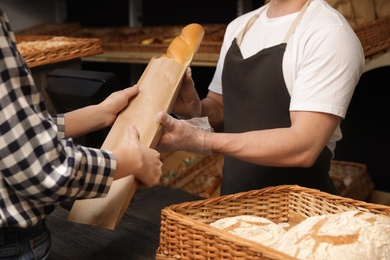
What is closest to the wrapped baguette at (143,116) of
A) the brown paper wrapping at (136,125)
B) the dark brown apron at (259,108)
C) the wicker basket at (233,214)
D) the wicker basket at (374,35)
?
the brown paper wrapping at (136,125)

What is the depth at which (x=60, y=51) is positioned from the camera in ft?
7.33

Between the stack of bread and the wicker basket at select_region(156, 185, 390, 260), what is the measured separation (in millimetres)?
71

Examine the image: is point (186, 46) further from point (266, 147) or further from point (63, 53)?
point (63, 53)

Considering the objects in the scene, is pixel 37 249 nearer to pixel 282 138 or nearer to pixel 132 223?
pixel 132 223

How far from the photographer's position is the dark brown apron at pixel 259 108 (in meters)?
1.44

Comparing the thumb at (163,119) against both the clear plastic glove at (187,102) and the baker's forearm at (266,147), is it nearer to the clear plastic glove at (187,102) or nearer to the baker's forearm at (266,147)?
the baker's forearm at (266,147)

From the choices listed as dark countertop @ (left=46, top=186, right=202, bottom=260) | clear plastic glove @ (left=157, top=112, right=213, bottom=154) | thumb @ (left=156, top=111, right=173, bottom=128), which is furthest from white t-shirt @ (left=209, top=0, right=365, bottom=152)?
dark countertop @ (left=46, top=186, right=202, bottom=260)

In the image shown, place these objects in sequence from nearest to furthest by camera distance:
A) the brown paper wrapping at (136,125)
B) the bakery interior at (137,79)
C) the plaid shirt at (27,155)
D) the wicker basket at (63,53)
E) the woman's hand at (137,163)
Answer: the plaid shirt at (27,155) → the woman's hand at (137,163) → the brown paper wrapping at (136,125) → the bakery interior at (137,79) → the wicker basket at (63,53)

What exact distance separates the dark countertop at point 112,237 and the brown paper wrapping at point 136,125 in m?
0.14

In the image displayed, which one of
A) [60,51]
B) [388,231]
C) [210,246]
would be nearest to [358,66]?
[388,231]

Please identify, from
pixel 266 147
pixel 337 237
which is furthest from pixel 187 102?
pixel 337 237

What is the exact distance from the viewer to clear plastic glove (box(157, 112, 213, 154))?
45.0 inches

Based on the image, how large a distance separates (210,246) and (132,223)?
0.47 meters

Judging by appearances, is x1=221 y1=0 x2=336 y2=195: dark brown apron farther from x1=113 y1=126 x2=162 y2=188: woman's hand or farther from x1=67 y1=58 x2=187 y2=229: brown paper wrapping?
x1=113 y1=126 x2=162 y2=188: woman's hand
